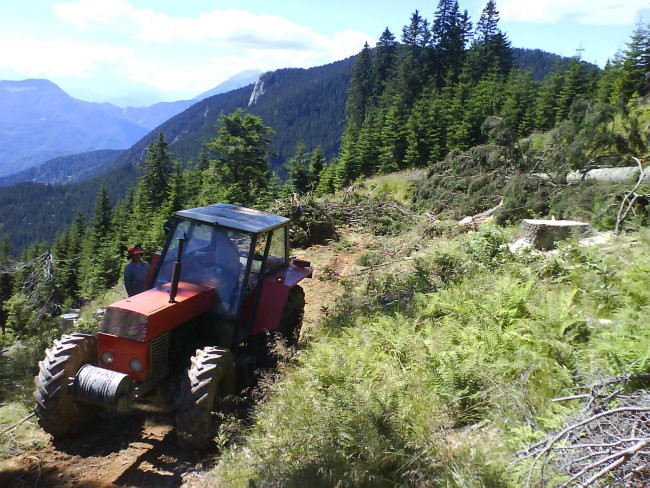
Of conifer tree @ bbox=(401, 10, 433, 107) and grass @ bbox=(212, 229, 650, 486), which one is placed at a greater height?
conifer tree @ bbox=(401, 10, 433, 107)

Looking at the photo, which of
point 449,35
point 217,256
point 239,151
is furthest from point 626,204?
point 449,35

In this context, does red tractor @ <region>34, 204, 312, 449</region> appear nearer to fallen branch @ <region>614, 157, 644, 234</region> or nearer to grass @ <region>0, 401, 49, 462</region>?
grass @ <region>0, 401, 49, 462</region>

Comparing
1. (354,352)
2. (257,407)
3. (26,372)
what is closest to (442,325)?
(354,352)

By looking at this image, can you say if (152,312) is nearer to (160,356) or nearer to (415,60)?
(160,356)

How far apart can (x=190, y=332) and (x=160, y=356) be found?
0.51 metres

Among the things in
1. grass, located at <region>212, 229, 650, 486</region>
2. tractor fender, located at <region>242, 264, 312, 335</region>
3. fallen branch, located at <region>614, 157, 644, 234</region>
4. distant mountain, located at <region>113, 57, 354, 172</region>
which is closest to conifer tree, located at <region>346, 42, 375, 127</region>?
distant mountain, located at <region>113, 57, 354, 172</region>

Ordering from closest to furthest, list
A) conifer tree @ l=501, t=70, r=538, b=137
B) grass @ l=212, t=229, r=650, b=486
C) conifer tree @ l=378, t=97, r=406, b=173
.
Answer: grass @ l=212, t=229, r=650, b=486
conifer tree @ l=501, t=70, r=538, b=137
conifer tree @ l=378, t=97, r=406, b=173

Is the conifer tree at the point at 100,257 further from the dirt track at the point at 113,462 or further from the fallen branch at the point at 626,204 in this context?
the fallen branch at the point at 626,204

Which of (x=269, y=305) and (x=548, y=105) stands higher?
(x=548, y=105)

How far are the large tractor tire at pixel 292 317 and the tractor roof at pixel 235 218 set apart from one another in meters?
1.03

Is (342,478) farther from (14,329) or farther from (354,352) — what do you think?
(14,329)

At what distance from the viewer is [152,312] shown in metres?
4.39

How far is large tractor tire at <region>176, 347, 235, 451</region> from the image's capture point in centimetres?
417

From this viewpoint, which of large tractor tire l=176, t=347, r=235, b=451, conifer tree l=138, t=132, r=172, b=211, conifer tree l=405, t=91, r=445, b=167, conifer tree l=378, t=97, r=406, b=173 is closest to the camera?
large tractor tire l=176, t=347, r=235, b=451
